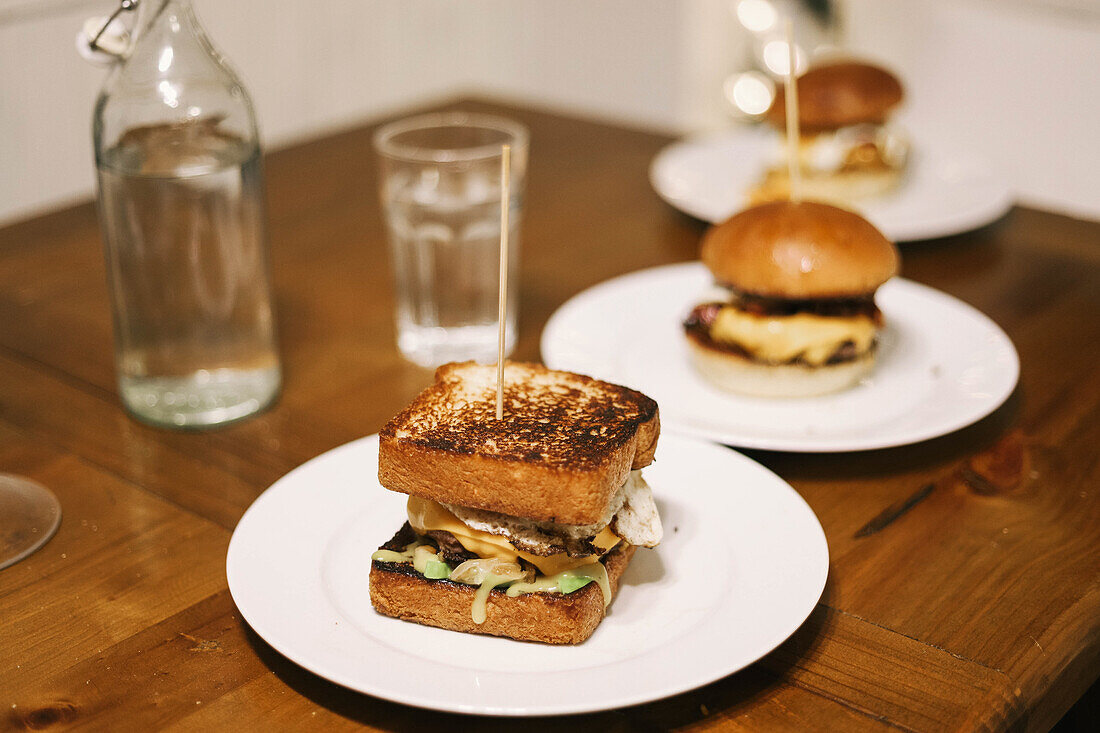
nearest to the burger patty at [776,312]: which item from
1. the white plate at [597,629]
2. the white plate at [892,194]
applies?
the white plate at [597,629]

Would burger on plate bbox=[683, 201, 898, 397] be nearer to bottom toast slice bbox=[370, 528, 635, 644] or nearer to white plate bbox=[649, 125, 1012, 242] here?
white plate bbox=[649, 125, 1012, 242]

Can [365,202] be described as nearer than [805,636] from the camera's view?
No

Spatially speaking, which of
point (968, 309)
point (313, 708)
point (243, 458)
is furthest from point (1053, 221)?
point (313, 708)

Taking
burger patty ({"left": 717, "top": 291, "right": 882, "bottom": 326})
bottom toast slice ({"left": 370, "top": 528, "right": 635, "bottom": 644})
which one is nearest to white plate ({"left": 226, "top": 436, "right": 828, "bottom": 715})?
bottom toast slice ({"left": 370, "top": 528, "right": 635, "bottom": 644})

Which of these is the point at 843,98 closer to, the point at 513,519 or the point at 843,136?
the point at 843,136

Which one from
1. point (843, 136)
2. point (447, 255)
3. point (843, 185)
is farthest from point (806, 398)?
point (843, 136)

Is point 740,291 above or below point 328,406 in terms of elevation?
above

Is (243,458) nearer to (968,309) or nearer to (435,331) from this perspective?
(435,331)
